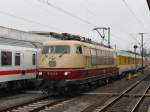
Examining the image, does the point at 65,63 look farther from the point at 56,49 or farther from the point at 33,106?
the point at 33,106

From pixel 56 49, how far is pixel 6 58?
2.67 meters

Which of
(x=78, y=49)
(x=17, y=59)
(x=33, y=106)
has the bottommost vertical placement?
(x=33, y=106)

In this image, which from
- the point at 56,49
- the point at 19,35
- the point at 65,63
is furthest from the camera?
the point at 19,35

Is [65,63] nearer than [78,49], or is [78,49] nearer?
[65,63]

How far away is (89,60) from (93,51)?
4.97ft

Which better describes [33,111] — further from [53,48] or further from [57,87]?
[53,48]

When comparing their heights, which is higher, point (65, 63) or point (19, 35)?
point (19, 35)

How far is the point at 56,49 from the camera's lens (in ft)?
68.2

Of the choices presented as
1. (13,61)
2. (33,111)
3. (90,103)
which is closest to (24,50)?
(13,61)

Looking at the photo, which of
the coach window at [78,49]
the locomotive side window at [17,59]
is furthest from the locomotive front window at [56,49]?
the locomotive side window at [17,59]

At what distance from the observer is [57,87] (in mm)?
19984

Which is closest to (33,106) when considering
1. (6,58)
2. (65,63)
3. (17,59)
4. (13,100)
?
(13,100)

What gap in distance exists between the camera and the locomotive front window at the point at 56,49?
67.4 ft

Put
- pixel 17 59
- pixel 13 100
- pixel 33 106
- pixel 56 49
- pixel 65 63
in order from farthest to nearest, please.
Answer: pixel 17 59 < pixel 56 49 < pixel 65 63 < pixel 13 100 < pixel 33 106
